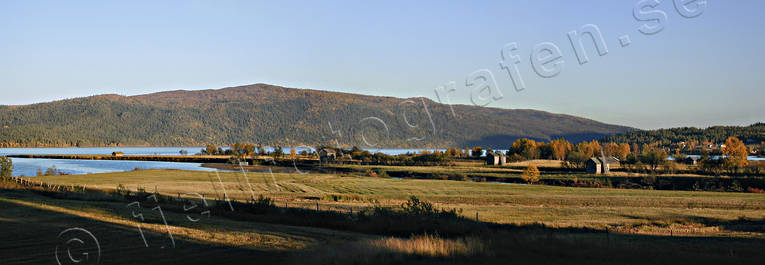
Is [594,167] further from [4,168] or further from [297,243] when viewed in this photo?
[297,243]

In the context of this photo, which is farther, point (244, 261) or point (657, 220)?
point (657, 220)

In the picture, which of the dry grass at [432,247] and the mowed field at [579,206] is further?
the mowed field at [579,206]

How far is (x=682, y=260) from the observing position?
42.3ft

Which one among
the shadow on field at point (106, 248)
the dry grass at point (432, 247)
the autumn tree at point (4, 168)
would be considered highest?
the autumn tree at point (4, 168)

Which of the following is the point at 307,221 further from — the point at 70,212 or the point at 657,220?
the point at 657,220

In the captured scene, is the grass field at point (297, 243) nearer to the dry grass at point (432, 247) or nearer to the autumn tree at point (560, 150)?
the dry grass at point (432, 247)

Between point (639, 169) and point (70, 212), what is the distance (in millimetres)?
90554

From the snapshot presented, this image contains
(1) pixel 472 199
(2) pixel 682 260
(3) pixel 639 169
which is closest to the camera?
(2) pixel 682 260

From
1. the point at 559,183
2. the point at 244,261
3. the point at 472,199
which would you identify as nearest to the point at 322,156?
the point at 559,183

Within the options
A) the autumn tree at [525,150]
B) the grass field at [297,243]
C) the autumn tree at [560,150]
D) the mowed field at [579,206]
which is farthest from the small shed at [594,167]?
the autumn tree at [560,150]

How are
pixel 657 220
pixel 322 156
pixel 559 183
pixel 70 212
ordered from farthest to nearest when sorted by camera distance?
pixel 322 156, pixel 559 183, pixel 657 220, pixel 70 212

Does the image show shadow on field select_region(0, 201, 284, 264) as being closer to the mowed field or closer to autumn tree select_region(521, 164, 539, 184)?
the mowed field

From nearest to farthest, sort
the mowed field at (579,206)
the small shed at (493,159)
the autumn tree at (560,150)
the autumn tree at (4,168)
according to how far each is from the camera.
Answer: the mowed field at (579,206)
the autumn tree at (4,168)
the small shed at (493,159)
the autumn tree at (560,150)

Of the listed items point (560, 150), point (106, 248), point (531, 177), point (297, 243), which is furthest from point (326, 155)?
point (106, 248)
